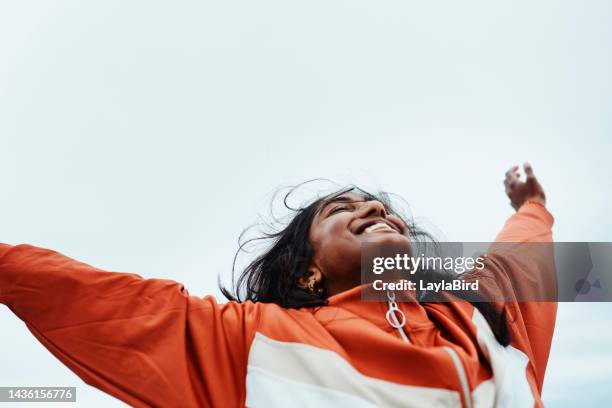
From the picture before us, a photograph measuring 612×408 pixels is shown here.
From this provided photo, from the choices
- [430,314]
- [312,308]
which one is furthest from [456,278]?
[312,308]

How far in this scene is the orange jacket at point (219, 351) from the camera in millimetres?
2693

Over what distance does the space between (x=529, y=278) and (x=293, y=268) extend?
4.44ft

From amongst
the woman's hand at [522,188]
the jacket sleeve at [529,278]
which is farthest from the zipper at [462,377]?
the woman's hand at [522,188]

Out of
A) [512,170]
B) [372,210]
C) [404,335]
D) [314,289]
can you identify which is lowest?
[404,335]

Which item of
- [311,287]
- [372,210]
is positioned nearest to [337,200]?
[372,210]

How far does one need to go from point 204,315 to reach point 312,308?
1.93ft

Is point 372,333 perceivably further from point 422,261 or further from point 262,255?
point 262,255

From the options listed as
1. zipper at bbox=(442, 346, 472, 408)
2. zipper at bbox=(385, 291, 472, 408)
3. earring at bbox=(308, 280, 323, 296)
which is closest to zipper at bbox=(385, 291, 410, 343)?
zipper at bbox=(385, 291, 472, 408)

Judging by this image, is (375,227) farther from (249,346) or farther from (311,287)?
(249,346)

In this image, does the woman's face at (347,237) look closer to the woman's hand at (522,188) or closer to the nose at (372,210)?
the nose at (372,210)

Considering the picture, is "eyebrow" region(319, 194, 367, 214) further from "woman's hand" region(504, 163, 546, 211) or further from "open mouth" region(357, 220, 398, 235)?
"woman's hand" region(504, 163, 546, 211)

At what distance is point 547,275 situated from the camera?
12.3 feet

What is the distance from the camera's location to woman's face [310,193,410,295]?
3.29 m

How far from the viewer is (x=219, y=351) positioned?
9.29 ft
